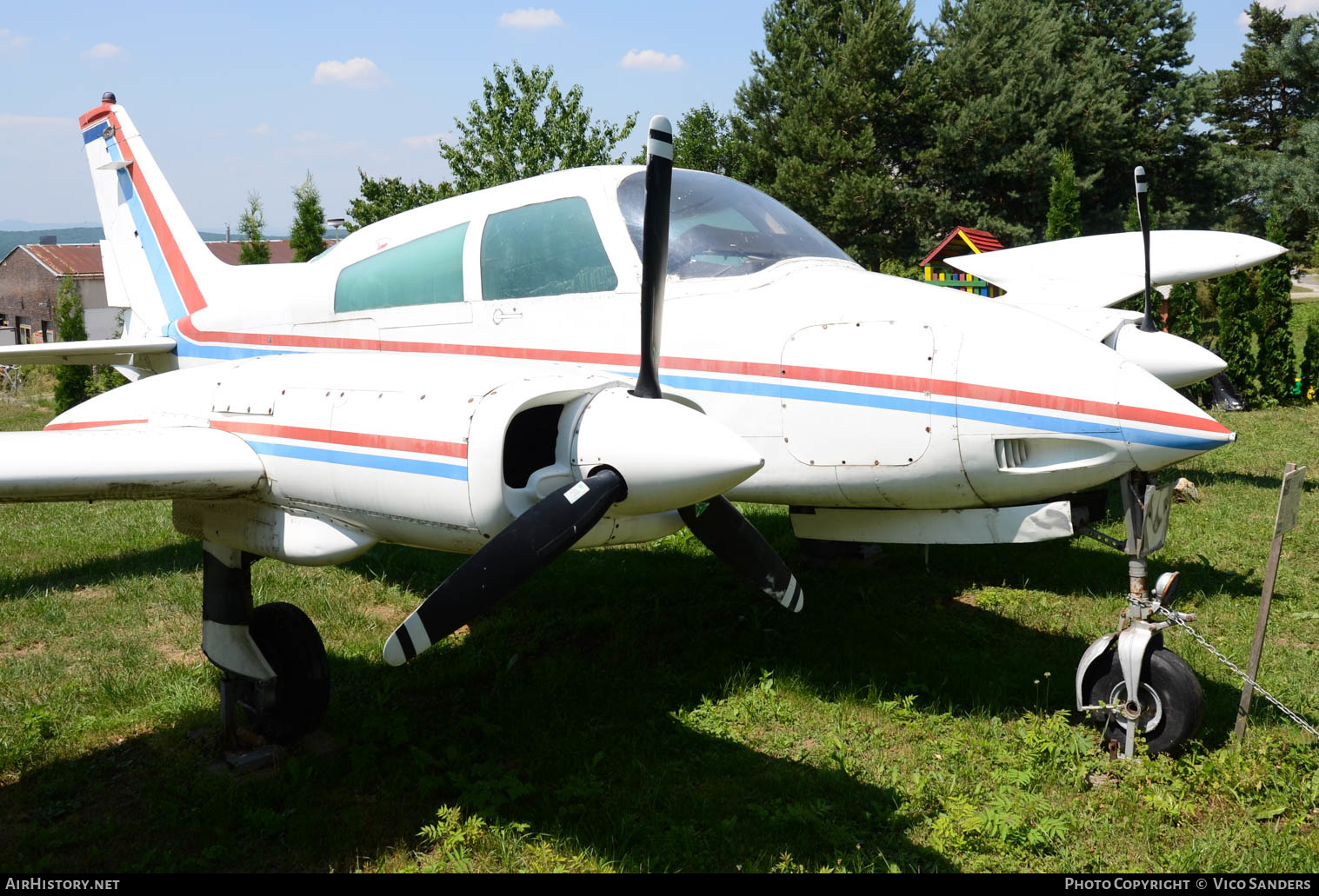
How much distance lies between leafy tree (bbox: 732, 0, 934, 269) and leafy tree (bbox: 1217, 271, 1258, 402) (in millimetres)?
17824

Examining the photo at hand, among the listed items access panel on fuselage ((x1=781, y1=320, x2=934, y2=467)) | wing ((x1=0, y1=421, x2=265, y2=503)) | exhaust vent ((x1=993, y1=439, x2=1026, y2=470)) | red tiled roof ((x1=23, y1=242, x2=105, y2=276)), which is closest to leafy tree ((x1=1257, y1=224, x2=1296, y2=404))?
exhaust vent ((x1=993, y1=439, x2=1026, y2=470))

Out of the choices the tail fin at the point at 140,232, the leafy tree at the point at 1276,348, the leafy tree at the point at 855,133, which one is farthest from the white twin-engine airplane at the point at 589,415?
the leafy tree at the point at 855,133

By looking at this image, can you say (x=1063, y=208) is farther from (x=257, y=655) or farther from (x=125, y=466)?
(x=125, y=466)

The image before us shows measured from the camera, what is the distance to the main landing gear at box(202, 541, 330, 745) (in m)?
4.95

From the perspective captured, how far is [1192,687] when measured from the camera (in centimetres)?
457

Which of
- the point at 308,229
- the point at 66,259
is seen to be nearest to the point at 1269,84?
the point at 308,229

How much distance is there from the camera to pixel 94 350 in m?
7.35

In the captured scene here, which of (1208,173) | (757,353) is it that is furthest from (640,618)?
(1208,173)

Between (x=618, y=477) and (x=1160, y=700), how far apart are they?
3020mm

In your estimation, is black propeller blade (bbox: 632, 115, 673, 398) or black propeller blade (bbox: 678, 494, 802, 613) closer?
black propeller blade (bbox: 632, 115, 673, 398)

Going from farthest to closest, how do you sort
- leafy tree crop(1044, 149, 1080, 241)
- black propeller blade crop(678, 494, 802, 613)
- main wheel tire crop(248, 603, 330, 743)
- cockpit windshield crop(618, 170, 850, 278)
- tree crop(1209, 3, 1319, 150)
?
tree crop(1209, 3, 1319, 150) → leafy tree crop(1044, 149, 1080, 241) → cockpit windshield crop(618, 170, 850, 278) → main wheel tire crop(248, 603, 330, 743) → black propeller blade crop(678, 494, 802, 613)

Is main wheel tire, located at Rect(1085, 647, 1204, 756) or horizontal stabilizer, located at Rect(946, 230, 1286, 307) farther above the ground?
horizontal stabilizer, located at Rect(946, 230, 1286, 307)

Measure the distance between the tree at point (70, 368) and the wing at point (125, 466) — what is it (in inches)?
697

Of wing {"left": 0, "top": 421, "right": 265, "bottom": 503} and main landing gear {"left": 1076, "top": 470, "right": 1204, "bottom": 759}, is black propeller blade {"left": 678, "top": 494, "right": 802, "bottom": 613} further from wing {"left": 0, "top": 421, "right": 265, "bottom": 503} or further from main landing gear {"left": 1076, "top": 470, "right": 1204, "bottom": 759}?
wing {"left": 0, "top": 421, "right": 265, "bottom": 503}
